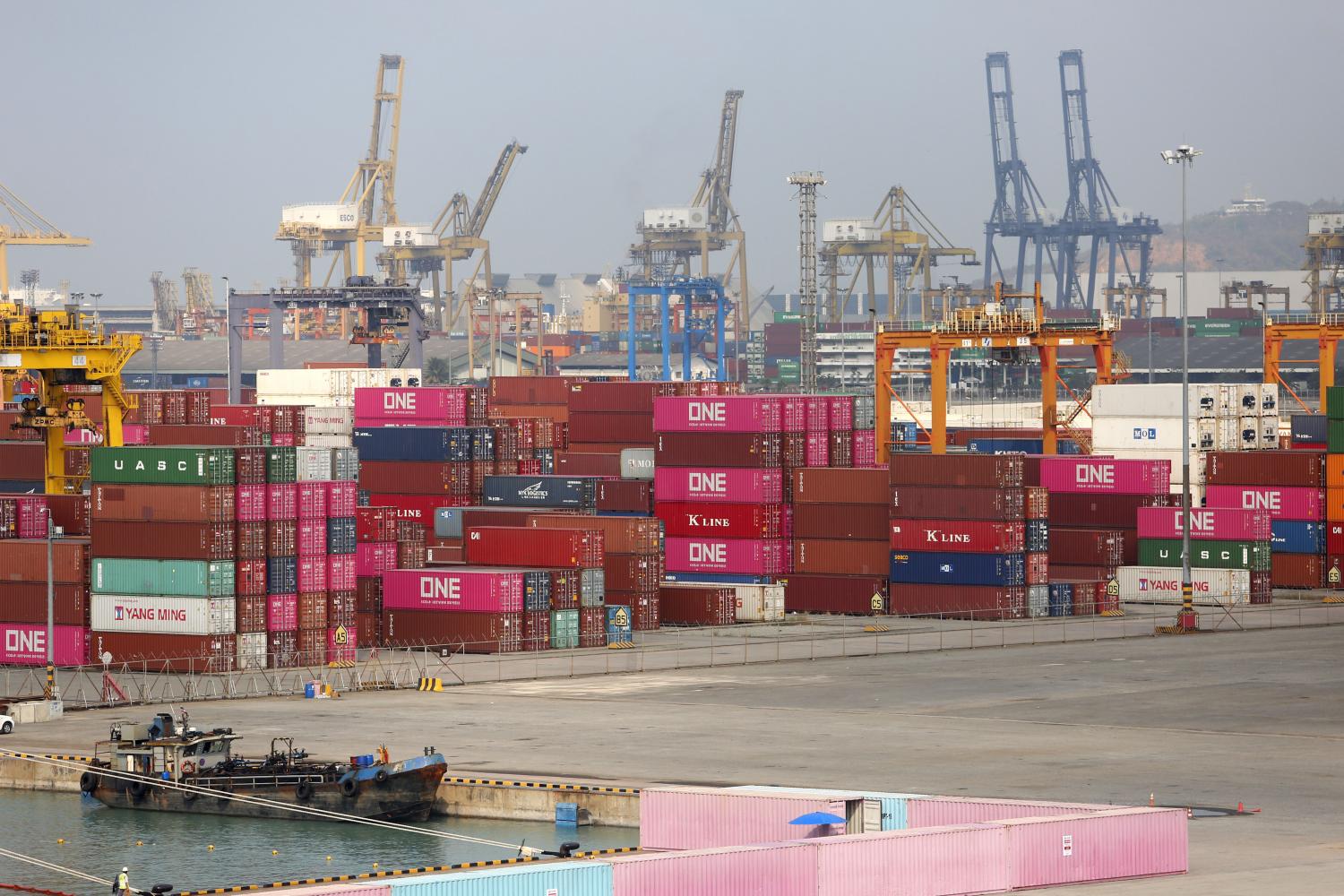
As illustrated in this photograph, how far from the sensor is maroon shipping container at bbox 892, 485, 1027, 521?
3073 inches

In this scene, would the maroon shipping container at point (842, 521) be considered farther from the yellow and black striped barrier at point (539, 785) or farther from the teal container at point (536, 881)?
the teal container at point (536, 881)

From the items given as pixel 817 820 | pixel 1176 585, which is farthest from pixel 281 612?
pixel 1176 585

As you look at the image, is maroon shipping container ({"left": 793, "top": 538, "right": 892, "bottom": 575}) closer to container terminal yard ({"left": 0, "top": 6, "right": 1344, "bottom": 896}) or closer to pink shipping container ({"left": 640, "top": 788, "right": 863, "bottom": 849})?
container terminal yard ({"left": 0, "top": 6, "right": 1344, "bottom": 896})

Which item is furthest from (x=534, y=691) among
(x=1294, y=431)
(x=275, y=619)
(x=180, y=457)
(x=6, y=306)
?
(x=1294, y=431)

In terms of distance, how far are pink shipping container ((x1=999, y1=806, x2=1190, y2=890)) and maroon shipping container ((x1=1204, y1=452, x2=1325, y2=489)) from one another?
194ft

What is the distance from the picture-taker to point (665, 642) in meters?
74.4

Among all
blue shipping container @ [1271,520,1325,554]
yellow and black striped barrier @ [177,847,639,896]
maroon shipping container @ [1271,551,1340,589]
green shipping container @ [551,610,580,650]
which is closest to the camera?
yellow and black striped barrier @ [177,847,639,896]

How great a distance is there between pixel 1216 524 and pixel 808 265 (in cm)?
9992

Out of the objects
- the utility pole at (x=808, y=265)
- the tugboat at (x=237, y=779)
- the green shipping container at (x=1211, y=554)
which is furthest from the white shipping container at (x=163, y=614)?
the utility pole at (x=808, y=265)

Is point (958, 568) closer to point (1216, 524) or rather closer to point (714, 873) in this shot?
point (1216, 524)

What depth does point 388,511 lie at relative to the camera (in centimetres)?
7500

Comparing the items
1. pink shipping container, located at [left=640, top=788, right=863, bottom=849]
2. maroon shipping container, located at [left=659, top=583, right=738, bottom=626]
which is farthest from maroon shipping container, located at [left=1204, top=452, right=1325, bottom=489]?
pink shipping container, located at [left=640, top=788, right=863, bottom=849]

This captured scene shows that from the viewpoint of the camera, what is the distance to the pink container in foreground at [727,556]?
8294cm

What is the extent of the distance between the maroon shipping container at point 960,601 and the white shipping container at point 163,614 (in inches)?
1090
